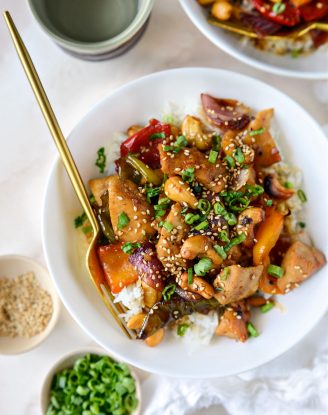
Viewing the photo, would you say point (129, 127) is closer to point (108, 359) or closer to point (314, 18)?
point (314, 18)

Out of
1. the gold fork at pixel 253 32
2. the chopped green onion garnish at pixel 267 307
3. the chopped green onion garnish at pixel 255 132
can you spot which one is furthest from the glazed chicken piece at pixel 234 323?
the gold fork at pixel 253 32

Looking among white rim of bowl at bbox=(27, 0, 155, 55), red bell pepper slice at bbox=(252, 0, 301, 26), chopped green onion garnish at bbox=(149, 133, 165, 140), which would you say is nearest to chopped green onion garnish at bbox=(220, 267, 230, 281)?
chopped green onion garnish at bbox=(149, 133, 165, 140)

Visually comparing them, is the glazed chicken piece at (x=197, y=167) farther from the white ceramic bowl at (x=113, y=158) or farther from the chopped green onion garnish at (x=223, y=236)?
the white ceramic bowl at (x=113, y=158)

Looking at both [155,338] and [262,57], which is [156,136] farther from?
[155,338]

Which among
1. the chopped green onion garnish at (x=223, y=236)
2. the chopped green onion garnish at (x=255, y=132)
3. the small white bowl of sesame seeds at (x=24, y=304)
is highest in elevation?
the chopped green onion garnish at (x=255, y=132)

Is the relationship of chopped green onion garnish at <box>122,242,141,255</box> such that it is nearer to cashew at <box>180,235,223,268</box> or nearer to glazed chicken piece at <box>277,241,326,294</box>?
cashew at <box>180,235,223,268</box>

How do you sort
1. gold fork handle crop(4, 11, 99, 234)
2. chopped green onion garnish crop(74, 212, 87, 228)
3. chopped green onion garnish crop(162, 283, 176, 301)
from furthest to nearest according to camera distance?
chopped green onion garnish crop(74, 212, 87, 228) → chopped green onion garnish crop(162, 283, 176, 301) → gold fork handle crop(4, 11, 99, 234)
